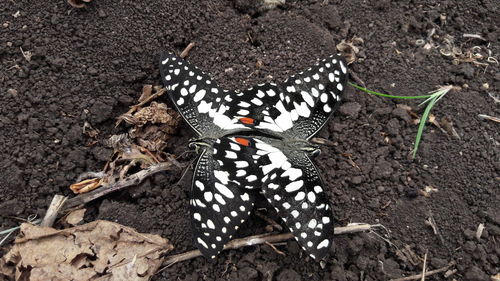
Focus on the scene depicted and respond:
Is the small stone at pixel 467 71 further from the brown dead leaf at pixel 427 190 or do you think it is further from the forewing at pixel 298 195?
the forewing at pixel 298 195

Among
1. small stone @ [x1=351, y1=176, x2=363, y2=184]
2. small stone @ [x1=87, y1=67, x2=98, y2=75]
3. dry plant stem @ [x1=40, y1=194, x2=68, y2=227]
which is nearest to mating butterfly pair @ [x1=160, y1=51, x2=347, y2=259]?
small stone @ [x1=351, y1=176, x2=363, y2=184]

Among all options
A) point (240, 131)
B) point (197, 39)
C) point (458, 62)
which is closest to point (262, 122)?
point (240, 131)

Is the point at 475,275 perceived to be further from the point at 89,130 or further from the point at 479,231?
the point at 89,130

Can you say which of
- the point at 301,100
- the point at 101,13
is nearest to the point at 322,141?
the point at 301,100

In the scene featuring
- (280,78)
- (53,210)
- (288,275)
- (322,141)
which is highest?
(280,78)

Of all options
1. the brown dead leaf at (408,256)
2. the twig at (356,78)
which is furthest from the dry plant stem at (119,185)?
the brown dead leaf at (408,256)

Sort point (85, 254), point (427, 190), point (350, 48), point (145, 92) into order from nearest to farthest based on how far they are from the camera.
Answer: point (85, 254)
point (427, 190)
point (145, 92)
point (350, 48)
